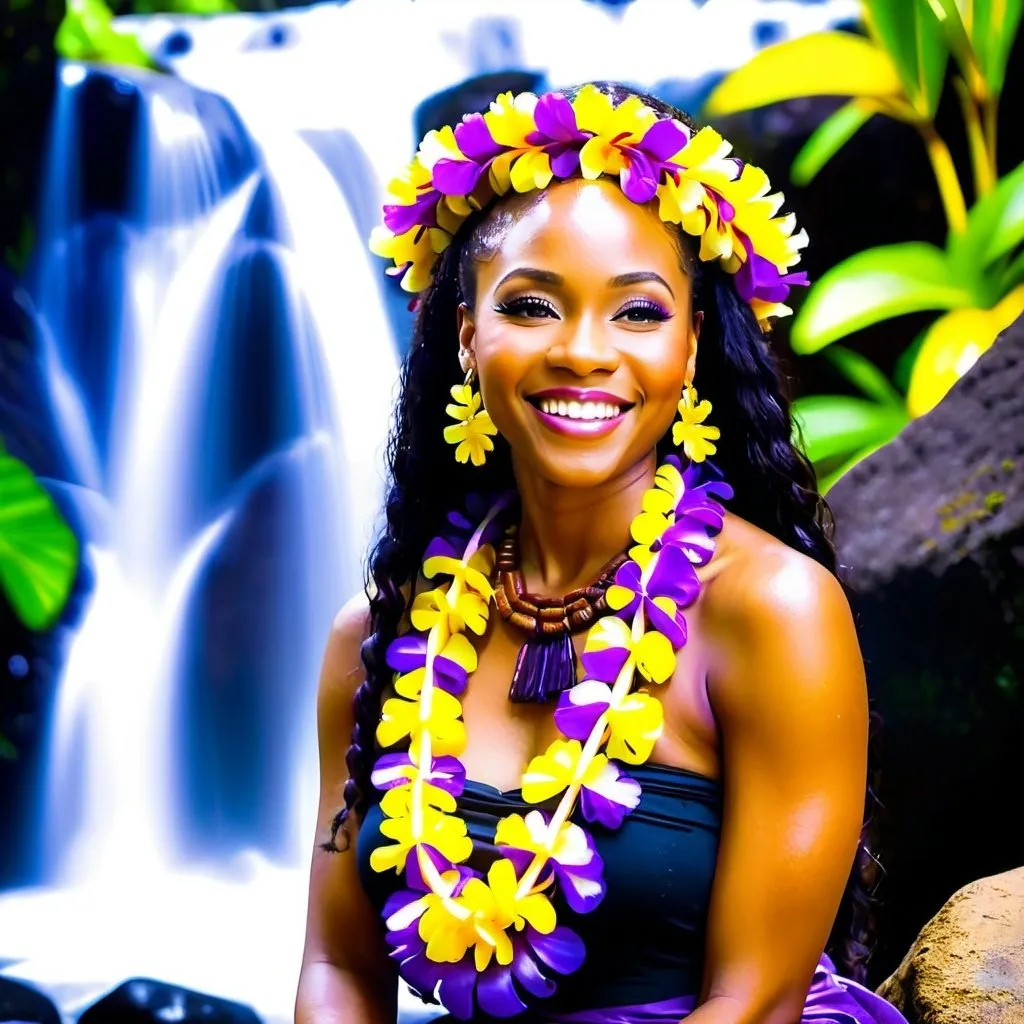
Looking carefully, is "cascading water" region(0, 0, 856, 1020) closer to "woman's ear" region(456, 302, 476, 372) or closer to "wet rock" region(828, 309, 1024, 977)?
"wet rock" region(828, 309, 1024, 977)

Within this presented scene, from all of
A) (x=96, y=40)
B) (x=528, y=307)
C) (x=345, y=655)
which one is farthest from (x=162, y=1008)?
(x=96, y=40)

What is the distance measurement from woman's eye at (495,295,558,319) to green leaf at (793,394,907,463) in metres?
1.60

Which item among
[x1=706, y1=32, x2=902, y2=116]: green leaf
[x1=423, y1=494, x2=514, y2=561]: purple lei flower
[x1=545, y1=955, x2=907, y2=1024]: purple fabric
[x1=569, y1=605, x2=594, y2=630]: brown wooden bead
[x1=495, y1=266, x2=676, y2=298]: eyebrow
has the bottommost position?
[x1=545, y1=955, x2=907, y2=1024]: purple fabric

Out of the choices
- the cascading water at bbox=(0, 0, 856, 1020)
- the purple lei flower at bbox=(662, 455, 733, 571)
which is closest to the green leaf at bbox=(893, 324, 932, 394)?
the cascading water at bbox=(0, 0, 856, 1020)

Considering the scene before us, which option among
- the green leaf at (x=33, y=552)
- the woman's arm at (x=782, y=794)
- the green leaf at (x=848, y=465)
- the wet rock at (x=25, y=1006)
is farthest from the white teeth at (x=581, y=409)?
the green leaf at (x=33, y=552)

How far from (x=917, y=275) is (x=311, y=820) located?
1753 millimetres

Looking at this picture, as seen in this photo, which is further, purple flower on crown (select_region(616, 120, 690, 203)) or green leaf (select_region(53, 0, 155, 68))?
green leaf (select_region(53, 0, 155, 68))

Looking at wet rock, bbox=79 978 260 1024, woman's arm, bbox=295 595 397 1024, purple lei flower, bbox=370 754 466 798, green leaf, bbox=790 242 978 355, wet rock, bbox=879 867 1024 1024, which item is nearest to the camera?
purple lei flower, bbox=370 754 466 798

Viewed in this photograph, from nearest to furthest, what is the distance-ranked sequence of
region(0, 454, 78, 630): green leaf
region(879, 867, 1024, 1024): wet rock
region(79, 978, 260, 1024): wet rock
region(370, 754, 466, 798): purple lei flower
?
region(370, 754, 466, 798): purple lei flower → region(879, 867, 1024, 1024): wet rock → region(79, 978, 260, 1024): wet rock → region(0, 454, 78, 630): green leaf

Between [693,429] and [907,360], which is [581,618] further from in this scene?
[907,360]

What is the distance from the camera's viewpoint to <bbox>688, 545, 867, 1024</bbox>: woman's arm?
1.31m

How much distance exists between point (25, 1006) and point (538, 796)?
194cm

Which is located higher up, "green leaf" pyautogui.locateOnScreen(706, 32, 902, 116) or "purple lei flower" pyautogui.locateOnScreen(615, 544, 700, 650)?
"green leaf" pyautogui.locateOnScreen(706, 32, 902, 116)

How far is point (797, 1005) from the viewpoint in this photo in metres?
1.34
